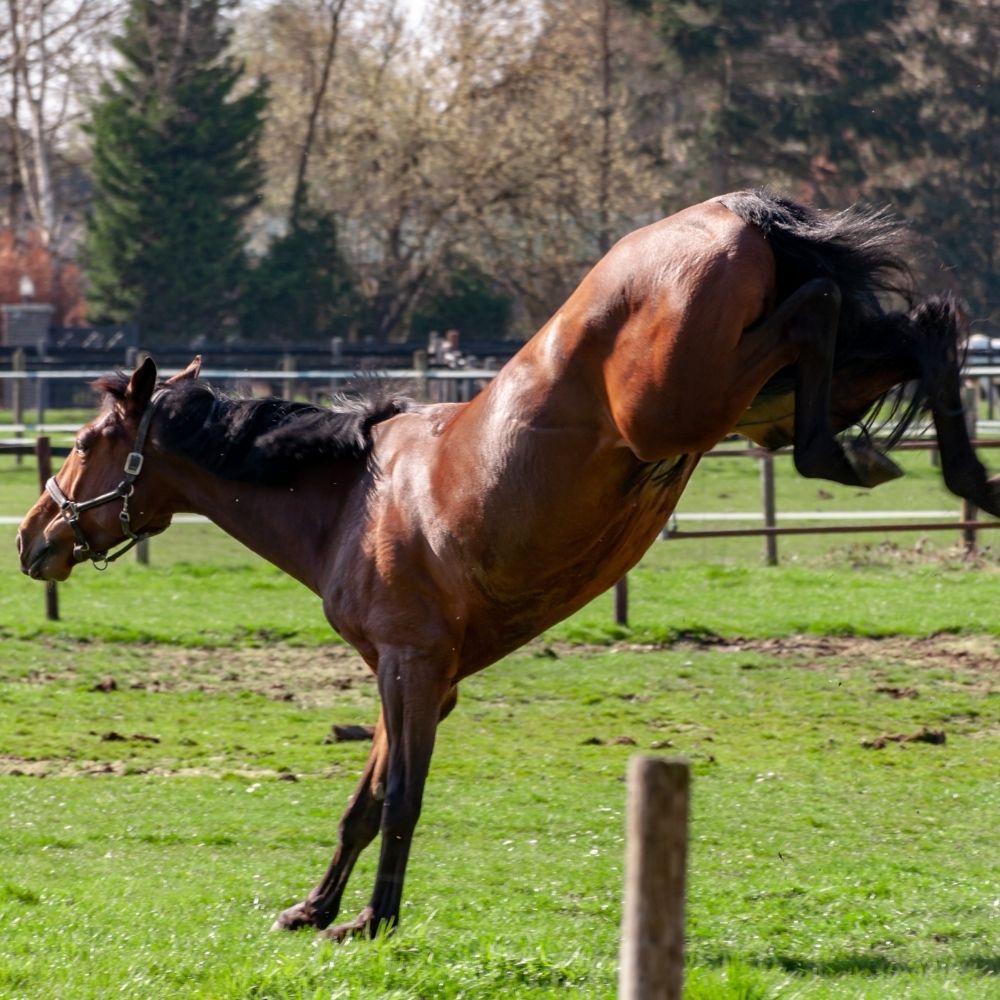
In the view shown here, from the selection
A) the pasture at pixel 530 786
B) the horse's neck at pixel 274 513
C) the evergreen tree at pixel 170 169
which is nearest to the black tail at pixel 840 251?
the horse's neck at pixel 274 513

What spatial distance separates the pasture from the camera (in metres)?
5.11

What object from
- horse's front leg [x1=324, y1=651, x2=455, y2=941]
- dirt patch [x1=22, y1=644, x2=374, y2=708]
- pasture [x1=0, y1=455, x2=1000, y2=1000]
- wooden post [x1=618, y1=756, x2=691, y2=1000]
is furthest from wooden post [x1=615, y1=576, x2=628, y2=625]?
wooden post [x1=618, y1=756, x2=691, y2=1000]

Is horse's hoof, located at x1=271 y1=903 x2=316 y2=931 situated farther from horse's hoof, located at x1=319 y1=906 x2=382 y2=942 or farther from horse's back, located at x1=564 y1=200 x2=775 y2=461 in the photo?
horse's back, located at x1=564 y1=200 x2=775 y2=461

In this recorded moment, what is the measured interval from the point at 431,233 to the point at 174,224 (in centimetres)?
631

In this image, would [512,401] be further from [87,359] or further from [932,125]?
[932,125]

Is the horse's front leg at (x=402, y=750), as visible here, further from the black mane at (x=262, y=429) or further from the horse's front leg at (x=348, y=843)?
the black mane at (x=262, y=429)

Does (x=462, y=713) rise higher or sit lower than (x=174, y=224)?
lower

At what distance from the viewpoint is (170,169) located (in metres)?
39.4

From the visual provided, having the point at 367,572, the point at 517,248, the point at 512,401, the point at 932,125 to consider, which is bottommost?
the point at 367,572

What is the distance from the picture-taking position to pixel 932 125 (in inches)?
1492

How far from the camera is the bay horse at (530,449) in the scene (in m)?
5.02

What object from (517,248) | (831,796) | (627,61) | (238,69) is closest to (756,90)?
(627,61)

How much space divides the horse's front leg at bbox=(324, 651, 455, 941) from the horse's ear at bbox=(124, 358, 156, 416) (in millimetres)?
1569

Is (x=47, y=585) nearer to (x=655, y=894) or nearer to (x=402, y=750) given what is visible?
(x=402, y=750)
